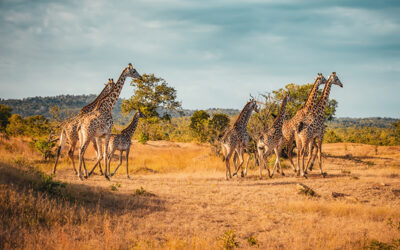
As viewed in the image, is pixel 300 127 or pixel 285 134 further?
pixel 285 134

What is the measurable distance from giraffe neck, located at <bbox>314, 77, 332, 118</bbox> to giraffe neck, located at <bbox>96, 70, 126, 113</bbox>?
10.3 m

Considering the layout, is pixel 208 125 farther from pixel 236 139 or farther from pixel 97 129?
pixel 97 129

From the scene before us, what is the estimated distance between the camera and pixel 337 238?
5.70 metres

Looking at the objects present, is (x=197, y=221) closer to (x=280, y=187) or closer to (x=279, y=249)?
(x=279, y=249)

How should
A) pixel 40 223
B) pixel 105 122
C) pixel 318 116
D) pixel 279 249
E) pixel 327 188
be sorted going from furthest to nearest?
1. pixel 318 116
2. pixel 105 122
3. pixel 327 188
4. pixel 40 223
5. pixel 279 249

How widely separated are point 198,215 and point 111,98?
8.22m

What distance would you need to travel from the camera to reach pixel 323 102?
14.4 meters

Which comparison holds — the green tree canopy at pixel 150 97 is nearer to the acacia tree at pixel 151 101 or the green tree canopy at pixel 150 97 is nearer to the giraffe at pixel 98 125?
the acacia tree at pixel 151 101

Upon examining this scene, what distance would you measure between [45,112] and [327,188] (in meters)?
142

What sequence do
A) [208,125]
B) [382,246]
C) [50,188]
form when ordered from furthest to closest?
[208,125] < [50,188] < [382,246]

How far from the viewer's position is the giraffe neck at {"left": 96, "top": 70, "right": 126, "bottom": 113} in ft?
41.1

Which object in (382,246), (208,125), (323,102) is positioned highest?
(323,102)

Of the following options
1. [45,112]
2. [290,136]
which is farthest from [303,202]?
[45,112]

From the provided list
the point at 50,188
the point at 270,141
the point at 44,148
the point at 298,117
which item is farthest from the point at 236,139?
the point at 44,148
